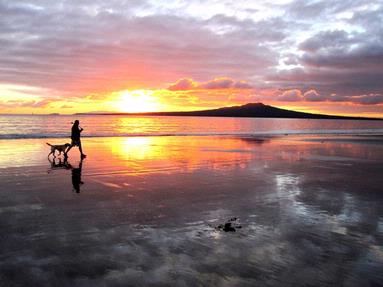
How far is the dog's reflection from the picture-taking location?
533 inches

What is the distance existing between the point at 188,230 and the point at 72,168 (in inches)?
446


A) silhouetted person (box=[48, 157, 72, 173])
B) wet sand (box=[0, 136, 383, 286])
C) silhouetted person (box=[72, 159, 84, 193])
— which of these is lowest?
wet sand (box=[0, 136, 383, 286])

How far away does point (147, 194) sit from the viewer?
1198 centimetres

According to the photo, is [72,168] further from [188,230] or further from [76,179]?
[188,230]

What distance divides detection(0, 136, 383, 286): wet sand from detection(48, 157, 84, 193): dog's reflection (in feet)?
0.61

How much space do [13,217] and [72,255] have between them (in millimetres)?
3315

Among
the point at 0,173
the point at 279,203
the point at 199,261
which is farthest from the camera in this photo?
the point at 0,173

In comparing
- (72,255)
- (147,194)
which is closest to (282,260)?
(72,255)

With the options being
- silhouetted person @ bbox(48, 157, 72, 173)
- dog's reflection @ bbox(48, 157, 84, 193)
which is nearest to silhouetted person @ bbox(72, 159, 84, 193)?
dog's reflection @ bbox(48, 157, 84, 193)

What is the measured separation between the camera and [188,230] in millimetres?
8211

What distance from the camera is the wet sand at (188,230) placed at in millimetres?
5988

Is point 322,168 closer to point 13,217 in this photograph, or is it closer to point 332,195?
point 332,195

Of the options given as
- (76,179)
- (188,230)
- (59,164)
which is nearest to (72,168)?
(59,164)

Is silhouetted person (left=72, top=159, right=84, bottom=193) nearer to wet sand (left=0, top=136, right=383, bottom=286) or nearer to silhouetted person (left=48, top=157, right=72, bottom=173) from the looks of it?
wet sand (left=0, top=136, right=383, bottom=286)
